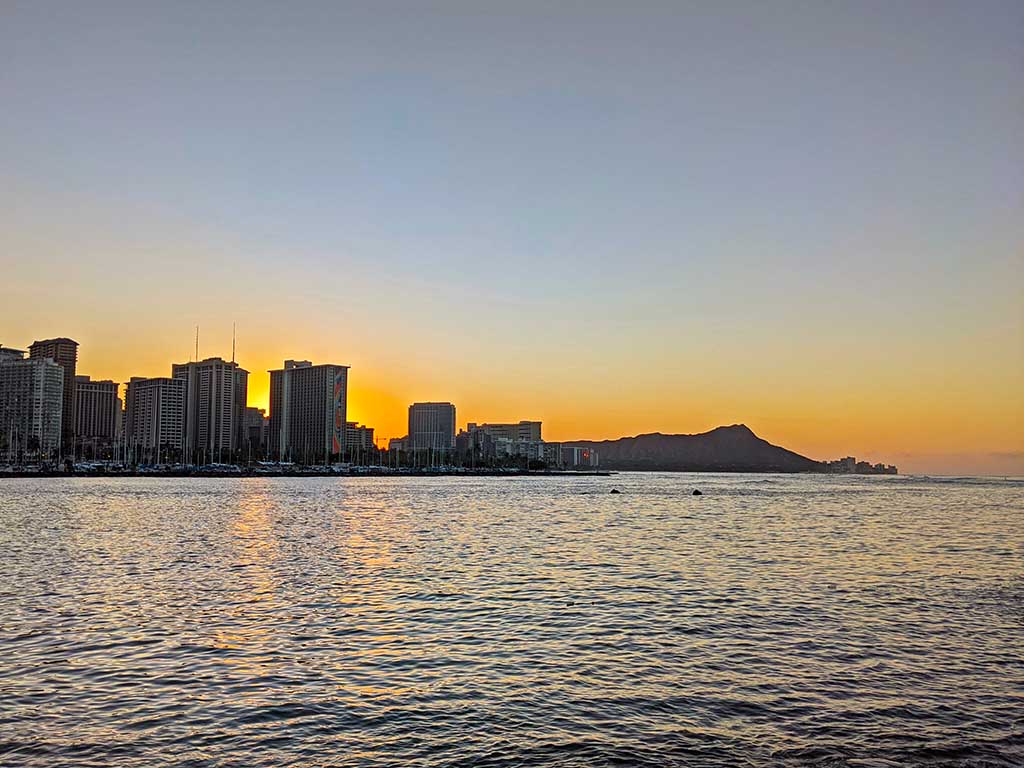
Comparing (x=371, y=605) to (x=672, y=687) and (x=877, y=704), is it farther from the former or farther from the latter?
(x=877, y=704)

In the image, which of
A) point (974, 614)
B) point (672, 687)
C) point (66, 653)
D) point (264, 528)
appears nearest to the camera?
point (672, 687)

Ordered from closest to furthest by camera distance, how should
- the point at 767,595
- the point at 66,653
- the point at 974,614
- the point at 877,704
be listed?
the point at 877,704 → the point at 66,653 → the point at 974,614 → the point at 767,595

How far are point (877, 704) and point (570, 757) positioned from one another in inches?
319

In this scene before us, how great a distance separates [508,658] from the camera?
2383 centimetres

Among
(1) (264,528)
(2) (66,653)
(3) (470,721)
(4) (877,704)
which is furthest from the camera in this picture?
(1) (264,528)

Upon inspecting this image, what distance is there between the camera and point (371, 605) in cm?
3225

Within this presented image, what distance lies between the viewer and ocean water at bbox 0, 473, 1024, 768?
652 inches

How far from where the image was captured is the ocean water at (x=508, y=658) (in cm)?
1656

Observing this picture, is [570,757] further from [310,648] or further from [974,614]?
[974,614]

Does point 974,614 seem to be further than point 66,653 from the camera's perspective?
Yes

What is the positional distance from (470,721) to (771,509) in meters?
96.0

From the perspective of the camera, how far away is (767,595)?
3550 centimetres

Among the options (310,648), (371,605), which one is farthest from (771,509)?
(310,648)

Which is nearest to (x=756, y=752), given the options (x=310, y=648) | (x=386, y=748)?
(x=386, y=748)
